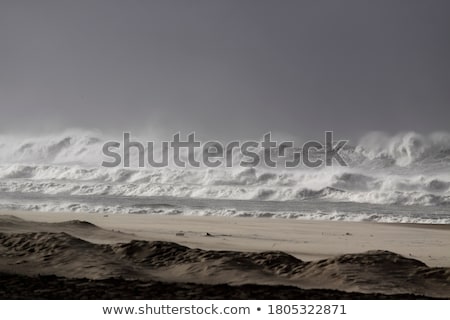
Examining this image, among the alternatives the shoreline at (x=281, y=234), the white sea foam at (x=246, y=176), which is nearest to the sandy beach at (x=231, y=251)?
the shoreline at (x=281, y=234)

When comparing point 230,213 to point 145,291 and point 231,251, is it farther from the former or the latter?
point 145,291

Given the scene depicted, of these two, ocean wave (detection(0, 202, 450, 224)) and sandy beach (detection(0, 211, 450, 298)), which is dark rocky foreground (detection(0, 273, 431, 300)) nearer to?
sandy beach (detection(0, 211, 450, 298))

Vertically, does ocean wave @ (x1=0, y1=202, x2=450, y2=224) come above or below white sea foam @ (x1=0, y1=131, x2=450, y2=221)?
below

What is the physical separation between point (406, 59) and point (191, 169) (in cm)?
163

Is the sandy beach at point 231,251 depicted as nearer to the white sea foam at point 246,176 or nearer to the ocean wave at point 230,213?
the ocean wave at point 230,213

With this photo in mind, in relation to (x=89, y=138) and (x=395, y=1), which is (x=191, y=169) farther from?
(x=395, y=1)

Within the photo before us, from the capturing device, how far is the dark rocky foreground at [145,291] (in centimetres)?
297

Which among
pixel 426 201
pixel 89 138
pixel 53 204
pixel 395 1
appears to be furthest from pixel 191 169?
pixel 395 1

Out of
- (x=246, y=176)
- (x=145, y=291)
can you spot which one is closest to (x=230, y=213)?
(x=246, y=176)

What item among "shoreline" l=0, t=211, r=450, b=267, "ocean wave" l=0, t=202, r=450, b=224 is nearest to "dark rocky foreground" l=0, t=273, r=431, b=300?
"shoreline" l=0, t=211, r=450, b=267

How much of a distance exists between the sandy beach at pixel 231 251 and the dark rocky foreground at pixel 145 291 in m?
0.03

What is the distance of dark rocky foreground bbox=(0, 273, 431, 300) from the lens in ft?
9.75

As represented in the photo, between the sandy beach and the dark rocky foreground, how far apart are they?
0.03m

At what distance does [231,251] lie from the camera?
325 centimetres
